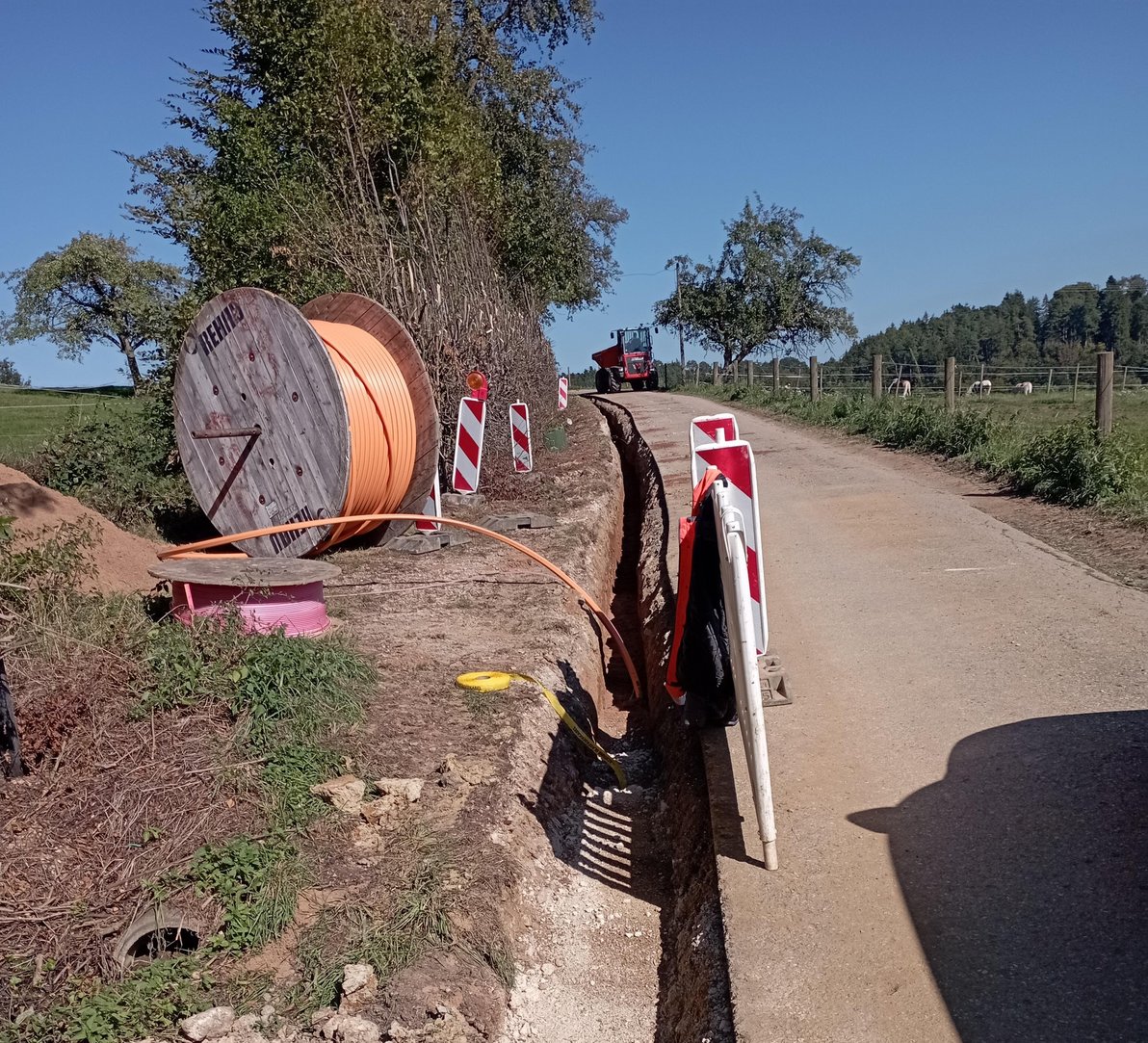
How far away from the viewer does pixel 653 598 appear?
8344 mm

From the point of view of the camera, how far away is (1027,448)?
11516 millimetres

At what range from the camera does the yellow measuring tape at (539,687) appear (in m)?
5.93

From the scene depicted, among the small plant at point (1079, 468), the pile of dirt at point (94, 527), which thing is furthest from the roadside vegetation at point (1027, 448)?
the pile of dirt at point (94, 527)

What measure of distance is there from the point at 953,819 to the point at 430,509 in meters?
7.41

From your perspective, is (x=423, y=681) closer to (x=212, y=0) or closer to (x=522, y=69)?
(x=212, y=0)

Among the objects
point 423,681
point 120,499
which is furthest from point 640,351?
point 423,681

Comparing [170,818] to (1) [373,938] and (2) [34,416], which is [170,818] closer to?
(1) [373,938]

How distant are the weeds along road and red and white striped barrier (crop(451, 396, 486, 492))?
16.6 feet

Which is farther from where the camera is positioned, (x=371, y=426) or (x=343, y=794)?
(x=371, y=426)

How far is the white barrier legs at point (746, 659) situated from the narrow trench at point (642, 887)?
35cm

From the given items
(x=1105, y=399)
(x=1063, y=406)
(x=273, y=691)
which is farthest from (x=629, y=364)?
(x=273, y=691)

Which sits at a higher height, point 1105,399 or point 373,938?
point 1105,399

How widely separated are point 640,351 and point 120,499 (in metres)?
37.8

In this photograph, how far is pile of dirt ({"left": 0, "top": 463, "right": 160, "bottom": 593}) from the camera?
7.54 metres
